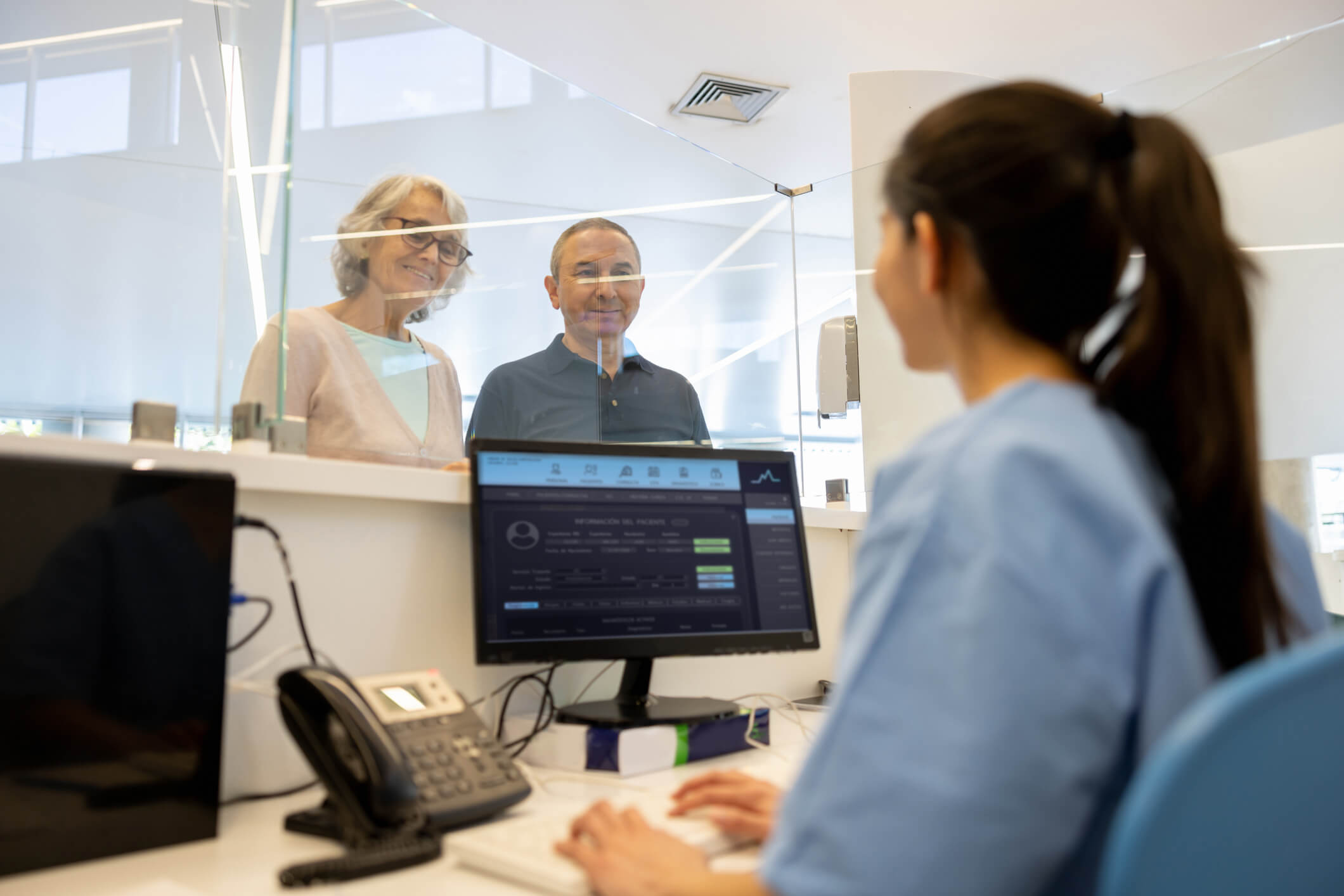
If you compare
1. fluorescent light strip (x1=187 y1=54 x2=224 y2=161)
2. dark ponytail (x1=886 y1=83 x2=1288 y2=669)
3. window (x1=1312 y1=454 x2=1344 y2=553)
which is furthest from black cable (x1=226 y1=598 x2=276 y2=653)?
fluorescent light strip (x1=187 y1=54 x2=224 y2=161)

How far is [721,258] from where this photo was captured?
2959 millimetres

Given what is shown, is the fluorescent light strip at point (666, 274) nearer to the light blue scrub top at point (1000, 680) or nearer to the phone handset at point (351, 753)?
the phone handset at point (351, 753)

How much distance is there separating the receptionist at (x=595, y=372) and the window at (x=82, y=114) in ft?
8.66

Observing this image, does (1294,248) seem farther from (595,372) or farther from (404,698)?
(404,698)

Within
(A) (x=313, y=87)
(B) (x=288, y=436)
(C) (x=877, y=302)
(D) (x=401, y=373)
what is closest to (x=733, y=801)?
(B) (x=288, y=436)

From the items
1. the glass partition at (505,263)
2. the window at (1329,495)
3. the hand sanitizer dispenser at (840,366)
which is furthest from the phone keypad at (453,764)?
the window at (1329,495)

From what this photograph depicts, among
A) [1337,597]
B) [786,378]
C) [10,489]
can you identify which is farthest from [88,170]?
[1337,597]

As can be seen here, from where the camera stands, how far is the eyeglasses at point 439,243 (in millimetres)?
2039

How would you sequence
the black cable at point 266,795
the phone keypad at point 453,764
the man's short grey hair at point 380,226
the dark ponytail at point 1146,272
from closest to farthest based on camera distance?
the dark ponytail at point 1146,272, the phone keypad at point 453,764, the black cable at point 266,795, the man's short grey hair at point 380,226

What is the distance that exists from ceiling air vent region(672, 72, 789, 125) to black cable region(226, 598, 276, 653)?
375cm

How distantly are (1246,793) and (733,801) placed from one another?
0.49 metres

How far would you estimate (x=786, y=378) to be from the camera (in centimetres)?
310

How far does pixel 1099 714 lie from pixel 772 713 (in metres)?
1.02

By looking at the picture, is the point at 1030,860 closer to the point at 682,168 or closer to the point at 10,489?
the point at 10,489
